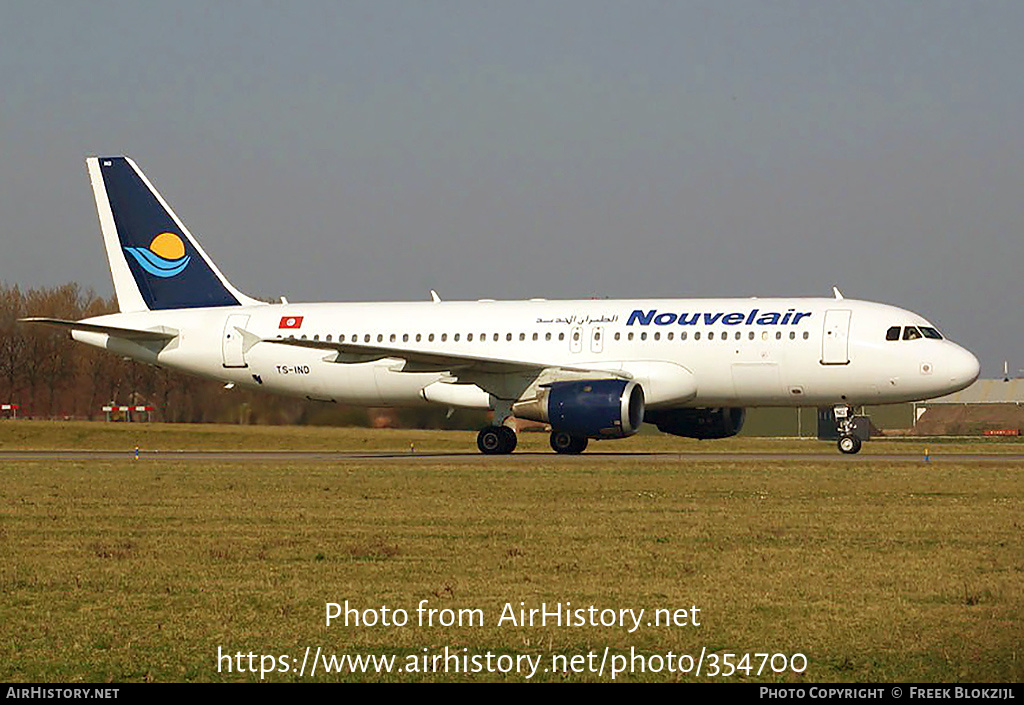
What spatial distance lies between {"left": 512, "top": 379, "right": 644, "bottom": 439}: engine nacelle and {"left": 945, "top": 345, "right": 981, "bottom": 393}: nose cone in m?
7.05

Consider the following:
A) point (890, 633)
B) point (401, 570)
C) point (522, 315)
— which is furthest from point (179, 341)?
point (890, 633)

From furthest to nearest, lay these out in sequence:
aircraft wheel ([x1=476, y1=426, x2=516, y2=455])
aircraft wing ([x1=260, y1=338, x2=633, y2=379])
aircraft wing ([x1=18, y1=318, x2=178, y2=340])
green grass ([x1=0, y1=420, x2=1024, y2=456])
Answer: green grass ([x1=0, y1=420, x2=1024, y2=456]), aircraft wing ([x1=18, y1=318, x2=178, y2=340]), aircraft wheel ([x1=476, y1=426, x2=516, y2=455]), aircraft wing ([x1=260, y1=338, x2=633, y2=379])

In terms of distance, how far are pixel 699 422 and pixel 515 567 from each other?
2565cm

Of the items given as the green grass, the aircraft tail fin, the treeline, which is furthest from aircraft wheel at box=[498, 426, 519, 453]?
the treeline

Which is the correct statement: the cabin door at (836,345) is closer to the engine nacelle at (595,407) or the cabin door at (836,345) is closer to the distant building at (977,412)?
the engine nacelle at (595,407)

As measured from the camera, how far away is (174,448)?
1831 inches

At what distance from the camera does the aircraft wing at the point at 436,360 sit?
36500 mm

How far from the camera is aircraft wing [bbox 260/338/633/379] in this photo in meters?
36.5

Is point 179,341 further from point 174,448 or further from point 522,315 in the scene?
point 522,315

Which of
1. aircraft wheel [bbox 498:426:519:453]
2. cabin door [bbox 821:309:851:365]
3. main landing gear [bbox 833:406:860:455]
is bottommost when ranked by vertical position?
aircraft wheel [bbox 498:426:519:453]

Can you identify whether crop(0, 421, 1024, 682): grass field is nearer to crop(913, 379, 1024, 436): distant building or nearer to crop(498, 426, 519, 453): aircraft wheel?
crop(498, 426, 519, 453): aircraft wheel

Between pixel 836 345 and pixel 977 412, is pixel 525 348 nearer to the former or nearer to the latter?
pixel 836 345
